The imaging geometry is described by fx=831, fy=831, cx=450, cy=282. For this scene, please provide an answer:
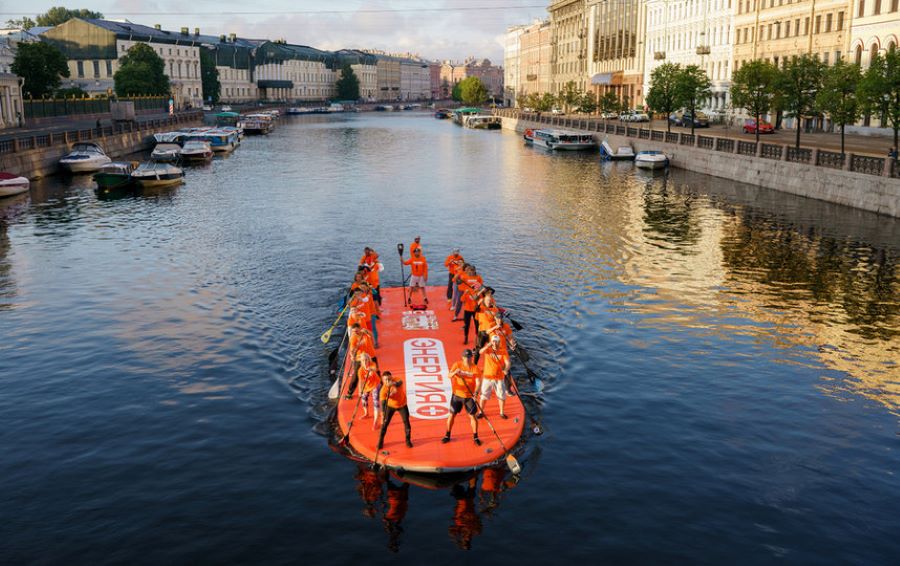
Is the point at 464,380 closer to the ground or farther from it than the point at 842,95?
closer to the ground

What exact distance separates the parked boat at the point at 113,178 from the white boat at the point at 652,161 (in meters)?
39.6

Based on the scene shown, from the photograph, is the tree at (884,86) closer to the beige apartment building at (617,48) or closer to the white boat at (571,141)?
the white boat at (571,141)

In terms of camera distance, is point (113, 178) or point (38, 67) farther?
point (38, 67)

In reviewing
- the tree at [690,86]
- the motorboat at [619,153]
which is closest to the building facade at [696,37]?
the tree at [690,86]

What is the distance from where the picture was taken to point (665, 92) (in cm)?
7838

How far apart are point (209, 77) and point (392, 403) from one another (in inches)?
7078

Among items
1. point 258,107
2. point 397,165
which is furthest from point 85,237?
point 258,107

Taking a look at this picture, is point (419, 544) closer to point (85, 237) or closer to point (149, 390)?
point (149, 390)

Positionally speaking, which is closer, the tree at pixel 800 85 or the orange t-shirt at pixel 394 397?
the orange t-shirt at pixel 394 397

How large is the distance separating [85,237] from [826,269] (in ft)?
107

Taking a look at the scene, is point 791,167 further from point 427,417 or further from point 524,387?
point 427,417

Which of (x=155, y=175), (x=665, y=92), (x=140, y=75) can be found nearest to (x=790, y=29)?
(x=665, y=92)

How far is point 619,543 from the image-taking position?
13.3 m

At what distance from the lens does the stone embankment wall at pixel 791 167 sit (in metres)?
42.0
